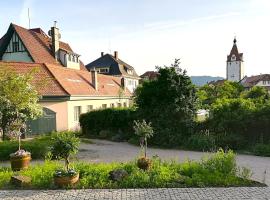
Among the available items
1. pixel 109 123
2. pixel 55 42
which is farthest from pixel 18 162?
pixel 55 42

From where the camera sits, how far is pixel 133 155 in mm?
17047

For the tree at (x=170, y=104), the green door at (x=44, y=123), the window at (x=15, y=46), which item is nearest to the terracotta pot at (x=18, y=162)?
the tree at (x=170, y=104)

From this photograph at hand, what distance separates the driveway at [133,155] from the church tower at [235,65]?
10614cm

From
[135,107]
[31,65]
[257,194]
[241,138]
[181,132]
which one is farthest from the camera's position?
[31,65]

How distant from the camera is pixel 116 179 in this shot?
35.5ft

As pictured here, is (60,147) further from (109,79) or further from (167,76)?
(109,79)

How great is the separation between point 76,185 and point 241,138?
10.9 meters

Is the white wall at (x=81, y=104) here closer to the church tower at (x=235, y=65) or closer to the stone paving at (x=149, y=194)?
the stone paving at (x=149, y=194)

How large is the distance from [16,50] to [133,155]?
25.6 meters

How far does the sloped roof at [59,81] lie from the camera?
90.8 feet

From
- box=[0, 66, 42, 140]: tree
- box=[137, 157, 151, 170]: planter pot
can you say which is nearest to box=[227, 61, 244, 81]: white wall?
box=[0, 66, 42, 140]: tree

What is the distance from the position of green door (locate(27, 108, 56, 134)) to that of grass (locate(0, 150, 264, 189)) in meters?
14.1

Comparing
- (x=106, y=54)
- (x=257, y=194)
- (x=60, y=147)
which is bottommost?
(x=257, y=194)

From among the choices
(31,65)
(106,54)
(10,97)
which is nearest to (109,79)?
(31,65)
